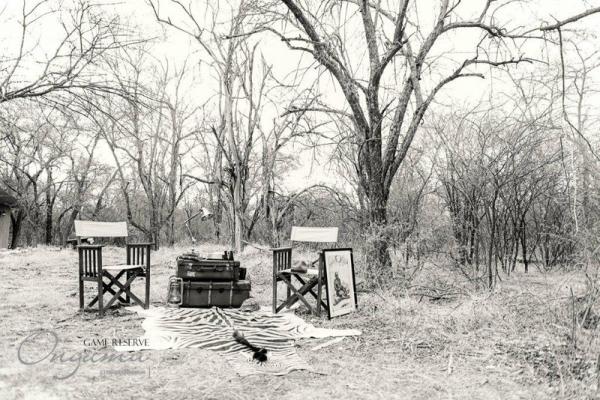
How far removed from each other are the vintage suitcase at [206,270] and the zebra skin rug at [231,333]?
432mm

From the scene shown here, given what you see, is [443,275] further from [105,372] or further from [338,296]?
[105,372]

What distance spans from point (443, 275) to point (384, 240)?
145 cm

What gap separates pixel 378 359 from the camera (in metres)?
4.64

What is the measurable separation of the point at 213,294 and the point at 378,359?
3.02 meters

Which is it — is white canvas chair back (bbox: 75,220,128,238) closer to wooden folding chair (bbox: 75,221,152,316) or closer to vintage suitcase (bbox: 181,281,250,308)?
wooden folding chair (bbox: 75,221,152,316)

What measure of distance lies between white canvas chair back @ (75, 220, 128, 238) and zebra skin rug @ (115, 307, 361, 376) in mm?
1061

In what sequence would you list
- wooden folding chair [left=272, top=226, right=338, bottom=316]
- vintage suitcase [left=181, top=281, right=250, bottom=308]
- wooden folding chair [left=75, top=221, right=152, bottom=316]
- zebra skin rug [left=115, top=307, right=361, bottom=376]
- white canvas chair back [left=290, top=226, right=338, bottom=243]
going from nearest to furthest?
zebra skin rug [left=115, top=307, right=361, bottom=376], wooden folding chair [left=75, top=221, right=152, bottom=316], wooden folding chair [left=272, top=226, right=338, bottom=316], vintage suitcase [left=181, top=281, right=250, bottom=308], white canvas chair back [left=290, top=226, right=338, bottom=243]

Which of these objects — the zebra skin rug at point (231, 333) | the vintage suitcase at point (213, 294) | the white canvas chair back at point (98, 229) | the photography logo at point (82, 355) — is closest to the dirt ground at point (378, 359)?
the photography logo at point (82, 355)

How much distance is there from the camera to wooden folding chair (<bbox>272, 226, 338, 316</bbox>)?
6.62 metres

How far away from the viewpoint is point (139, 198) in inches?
1262

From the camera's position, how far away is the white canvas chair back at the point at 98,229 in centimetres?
669

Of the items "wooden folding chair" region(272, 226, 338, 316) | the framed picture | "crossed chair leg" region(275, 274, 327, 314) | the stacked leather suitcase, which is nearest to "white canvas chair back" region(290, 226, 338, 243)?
"wooden folding chair" region(272, 226, 338, 316)

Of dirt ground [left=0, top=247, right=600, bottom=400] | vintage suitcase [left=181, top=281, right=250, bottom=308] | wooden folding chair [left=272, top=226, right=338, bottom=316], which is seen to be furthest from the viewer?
vintage suitcase [left=181, top=281, right=250, bottom=308]

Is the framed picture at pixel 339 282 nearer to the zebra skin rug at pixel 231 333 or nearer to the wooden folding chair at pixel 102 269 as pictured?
the zebra skin rug at pixel 231 333
